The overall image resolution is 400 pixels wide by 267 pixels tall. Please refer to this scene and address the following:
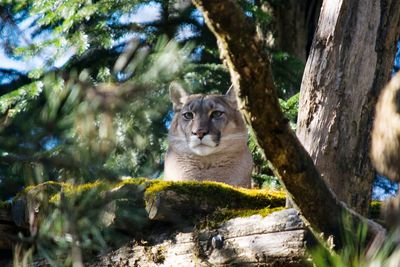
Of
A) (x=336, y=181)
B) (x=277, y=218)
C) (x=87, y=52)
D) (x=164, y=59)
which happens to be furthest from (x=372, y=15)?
(x=87, y=52)

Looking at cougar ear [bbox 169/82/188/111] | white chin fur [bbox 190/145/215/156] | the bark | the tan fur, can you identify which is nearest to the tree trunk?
the bark

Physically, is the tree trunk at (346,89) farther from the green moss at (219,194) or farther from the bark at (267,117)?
the bark at (267,117)

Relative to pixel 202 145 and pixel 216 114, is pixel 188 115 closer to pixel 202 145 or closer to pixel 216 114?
pixel 216 114

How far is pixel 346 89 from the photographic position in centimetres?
748

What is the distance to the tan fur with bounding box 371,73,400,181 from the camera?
16.9 ft

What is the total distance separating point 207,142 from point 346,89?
9.97 feet

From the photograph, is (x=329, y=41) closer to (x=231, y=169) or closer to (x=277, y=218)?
(x=277, y=218)

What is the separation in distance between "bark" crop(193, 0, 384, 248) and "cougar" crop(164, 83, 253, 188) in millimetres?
4090

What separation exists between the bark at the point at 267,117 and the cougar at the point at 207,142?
4090 mm

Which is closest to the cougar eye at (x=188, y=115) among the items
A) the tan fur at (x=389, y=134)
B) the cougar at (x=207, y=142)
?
the cougar at (x=207, y=142)

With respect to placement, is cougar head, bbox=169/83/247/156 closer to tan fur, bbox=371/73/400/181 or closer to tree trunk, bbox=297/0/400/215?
tree trunk, bbox=297/0/400/215

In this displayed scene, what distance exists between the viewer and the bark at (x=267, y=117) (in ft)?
16.7

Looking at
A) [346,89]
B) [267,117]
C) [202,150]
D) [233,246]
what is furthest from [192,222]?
[202,150]

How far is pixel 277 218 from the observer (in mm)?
6375
